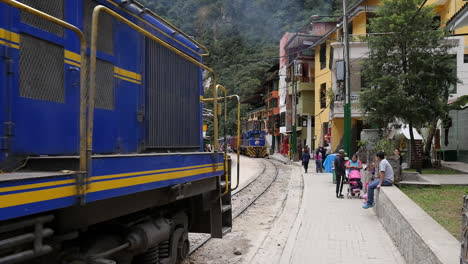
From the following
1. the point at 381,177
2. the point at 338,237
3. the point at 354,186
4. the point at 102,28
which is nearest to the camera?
the point at 102,28

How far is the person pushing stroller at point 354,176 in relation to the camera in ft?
44.6

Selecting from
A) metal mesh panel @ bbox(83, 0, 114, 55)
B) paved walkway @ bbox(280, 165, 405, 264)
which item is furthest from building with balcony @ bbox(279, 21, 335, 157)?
metal mesh panel @ bbox(83, 0, 114, 55)

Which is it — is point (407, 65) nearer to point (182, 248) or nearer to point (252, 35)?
point (182, 248)

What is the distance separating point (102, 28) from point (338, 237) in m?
5.86

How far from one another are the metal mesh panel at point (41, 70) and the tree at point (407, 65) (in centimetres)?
1342

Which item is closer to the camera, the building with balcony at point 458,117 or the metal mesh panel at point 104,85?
the metal mesh panel at point 104,85

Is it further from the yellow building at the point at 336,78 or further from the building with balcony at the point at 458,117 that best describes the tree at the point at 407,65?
the building with balcony at the point at 458,117

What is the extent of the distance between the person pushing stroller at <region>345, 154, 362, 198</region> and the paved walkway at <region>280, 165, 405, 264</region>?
45.7 inches

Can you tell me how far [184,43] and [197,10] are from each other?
276 feet

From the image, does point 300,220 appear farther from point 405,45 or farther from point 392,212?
point 405,45

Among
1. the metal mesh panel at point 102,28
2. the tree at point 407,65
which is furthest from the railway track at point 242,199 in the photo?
the tree at point 407,65

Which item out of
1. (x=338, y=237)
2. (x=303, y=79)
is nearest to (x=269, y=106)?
(x=303, y=79)

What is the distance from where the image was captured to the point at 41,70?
13.1 ft

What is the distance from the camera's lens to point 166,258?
5.39 m
